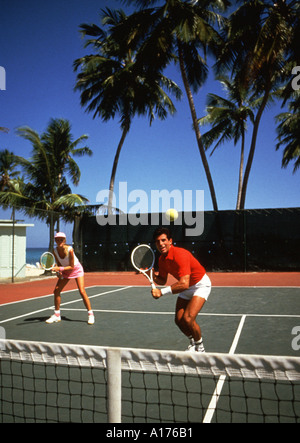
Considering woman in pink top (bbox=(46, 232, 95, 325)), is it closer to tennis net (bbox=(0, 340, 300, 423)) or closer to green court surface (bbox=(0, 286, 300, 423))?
green court surface (bbox=(0, 286, 300, 423))

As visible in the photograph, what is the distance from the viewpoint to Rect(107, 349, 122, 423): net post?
2.37m

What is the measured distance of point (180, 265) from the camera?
4.11 metres

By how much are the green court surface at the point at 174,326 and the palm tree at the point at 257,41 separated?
34.6ft

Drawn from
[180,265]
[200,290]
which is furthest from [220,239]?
[180,265]

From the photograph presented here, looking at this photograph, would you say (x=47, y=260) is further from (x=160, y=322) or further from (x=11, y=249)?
(x=11, y=249)

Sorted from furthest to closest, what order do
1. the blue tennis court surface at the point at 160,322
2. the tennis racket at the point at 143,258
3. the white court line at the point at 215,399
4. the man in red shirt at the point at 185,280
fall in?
the tennis racket at the point at 143,258, the blue tennis court surface at the point at 160,322, the man in red shirt at the point at 185,280, the white court line at the point at 215,399

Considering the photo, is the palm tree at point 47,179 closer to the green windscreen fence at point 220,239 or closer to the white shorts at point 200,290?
the green windscreen fence at point 220,239

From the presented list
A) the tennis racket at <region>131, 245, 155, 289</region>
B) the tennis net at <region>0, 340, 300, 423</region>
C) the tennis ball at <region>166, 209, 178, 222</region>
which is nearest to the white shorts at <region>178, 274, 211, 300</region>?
the tennis net at <region>0, 340, 300, 423</region>

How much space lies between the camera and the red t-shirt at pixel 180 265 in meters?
4.10

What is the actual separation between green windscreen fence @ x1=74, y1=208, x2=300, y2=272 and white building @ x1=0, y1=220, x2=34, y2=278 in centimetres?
256

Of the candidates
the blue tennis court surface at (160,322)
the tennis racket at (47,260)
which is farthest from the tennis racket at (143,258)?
the tennis racket at (47,260)

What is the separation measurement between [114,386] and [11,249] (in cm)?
1583
